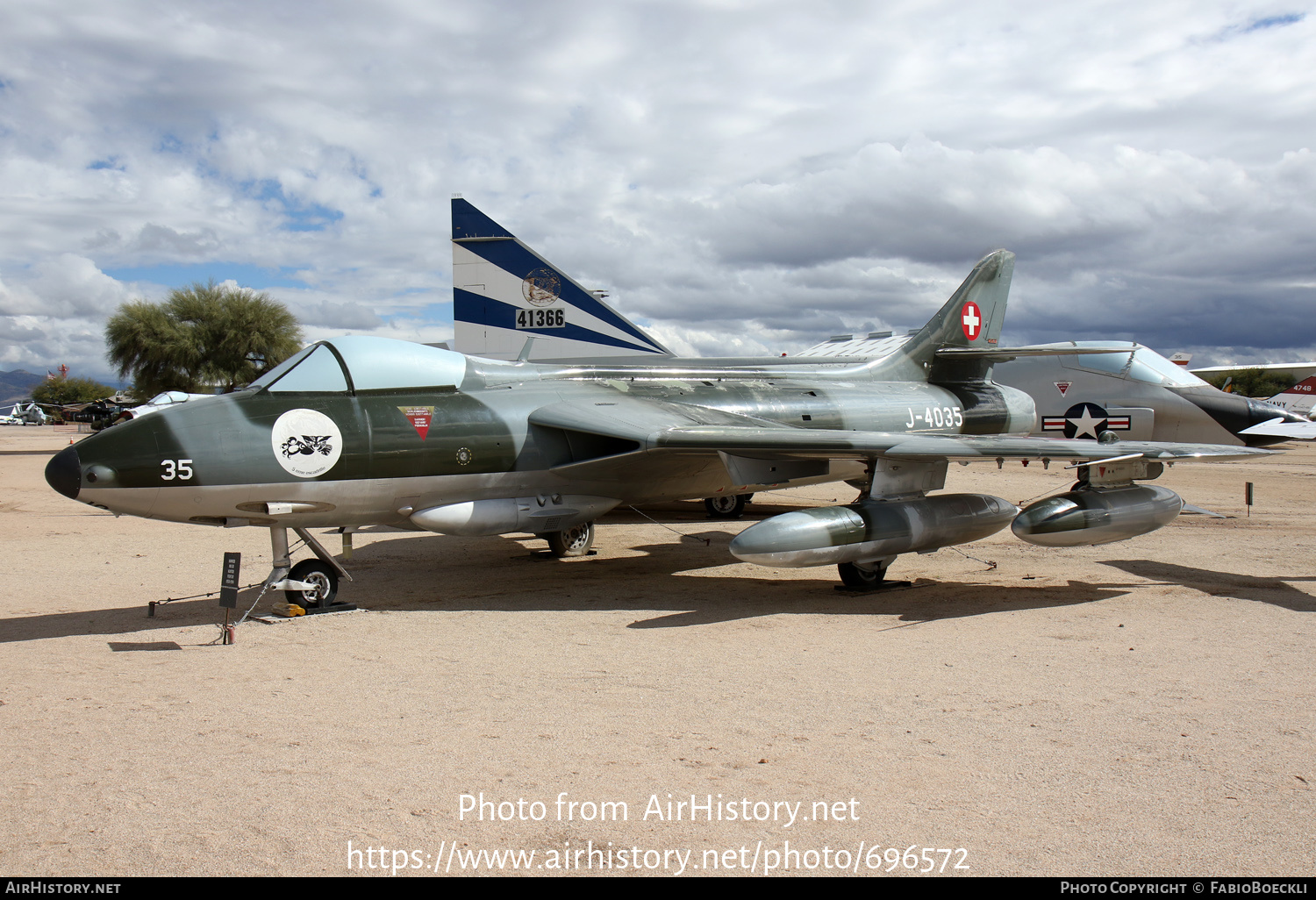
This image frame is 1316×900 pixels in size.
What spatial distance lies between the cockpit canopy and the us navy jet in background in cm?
2

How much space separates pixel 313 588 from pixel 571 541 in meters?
4.21

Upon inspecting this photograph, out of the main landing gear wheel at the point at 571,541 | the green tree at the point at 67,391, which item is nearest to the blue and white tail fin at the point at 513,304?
the main landing gear wheel at the point at 571,541

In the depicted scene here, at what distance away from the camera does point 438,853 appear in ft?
11.1

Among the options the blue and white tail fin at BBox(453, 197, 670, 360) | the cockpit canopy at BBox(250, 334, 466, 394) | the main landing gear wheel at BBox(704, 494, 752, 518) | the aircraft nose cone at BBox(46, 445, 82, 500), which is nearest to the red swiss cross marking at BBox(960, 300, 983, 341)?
the main landing gear wheel at BBox(704, 494, 752, 518)

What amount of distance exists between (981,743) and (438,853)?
9.64 ft

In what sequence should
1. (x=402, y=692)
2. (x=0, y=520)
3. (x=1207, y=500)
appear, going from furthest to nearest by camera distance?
1. (x=1207, y=500)
2. (x=0, y=520)
3. (x=402, y=692)

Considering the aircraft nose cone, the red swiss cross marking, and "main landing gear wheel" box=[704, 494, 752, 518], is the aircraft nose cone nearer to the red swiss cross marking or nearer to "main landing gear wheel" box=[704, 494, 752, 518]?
"main landing gear wheel" box=[704, 494, 752, 518]

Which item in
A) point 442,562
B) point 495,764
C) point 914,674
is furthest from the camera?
point 442,562

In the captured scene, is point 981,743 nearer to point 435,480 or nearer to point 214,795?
point 214,795

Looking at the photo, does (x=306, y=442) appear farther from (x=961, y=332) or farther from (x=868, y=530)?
(x=961, y=332)

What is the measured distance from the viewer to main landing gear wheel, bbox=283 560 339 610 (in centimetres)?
782

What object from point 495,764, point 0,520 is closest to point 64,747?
point 495,764

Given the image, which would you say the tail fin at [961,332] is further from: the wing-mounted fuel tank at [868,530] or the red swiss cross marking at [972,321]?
the wing-mounted fuel tank at [868,530]

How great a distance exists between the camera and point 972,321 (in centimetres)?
1273
